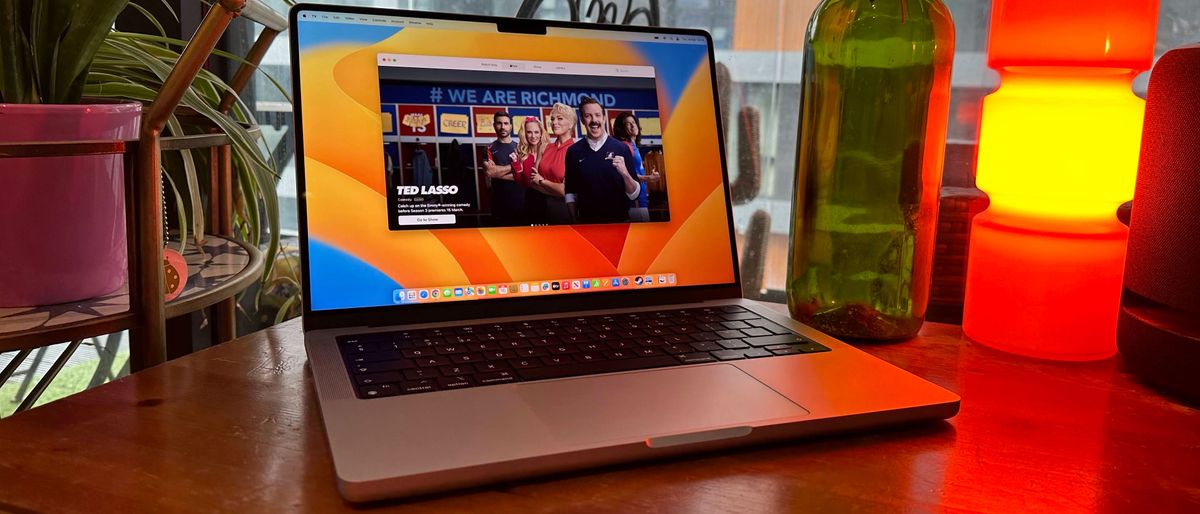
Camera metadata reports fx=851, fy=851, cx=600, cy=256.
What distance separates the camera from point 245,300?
4.51 ft

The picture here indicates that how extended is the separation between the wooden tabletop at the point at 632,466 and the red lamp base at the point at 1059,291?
11 cm

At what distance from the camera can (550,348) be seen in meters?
0.58

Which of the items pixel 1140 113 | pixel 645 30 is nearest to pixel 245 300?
pixel 645 30

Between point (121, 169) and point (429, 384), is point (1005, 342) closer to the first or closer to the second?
point (429, 384)

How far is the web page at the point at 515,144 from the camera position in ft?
2.20

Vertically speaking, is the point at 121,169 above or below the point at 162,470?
above

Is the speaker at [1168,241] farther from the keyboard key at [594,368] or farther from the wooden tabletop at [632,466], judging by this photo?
the keyboard key at [594,368]

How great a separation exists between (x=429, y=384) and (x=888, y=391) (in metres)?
0.28

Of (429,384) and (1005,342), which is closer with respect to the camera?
(429,384)

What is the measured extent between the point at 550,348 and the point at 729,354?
0.41 feet

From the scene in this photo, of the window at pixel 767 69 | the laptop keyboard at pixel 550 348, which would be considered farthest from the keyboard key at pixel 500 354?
the window at pixel 767 69

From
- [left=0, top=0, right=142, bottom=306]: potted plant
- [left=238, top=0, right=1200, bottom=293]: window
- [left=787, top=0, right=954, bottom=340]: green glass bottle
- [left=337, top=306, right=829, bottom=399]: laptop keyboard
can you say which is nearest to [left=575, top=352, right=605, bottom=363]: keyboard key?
[left=337, top=306, right=829, bottom=399]: laptop keyboard

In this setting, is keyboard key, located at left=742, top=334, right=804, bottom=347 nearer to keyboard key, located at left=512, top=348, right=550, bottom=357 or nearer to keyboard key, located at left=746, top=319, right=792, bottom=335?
keyboard key, located at left=746, top=319, right=792, bottom=335

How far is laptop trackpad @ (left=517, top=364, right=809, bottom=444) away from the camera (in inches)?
17.9
